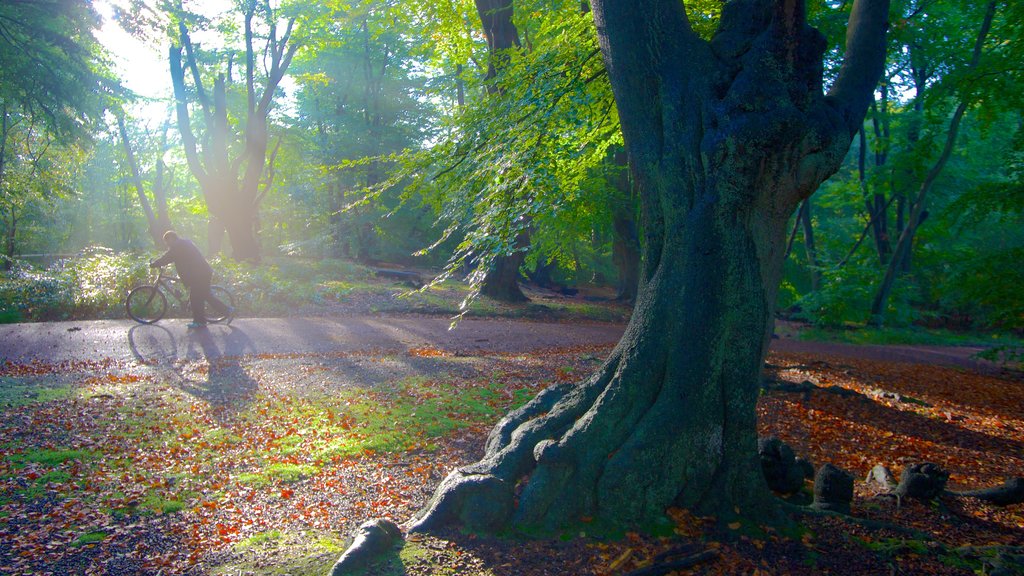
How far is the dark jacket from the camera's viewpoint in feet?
42.1

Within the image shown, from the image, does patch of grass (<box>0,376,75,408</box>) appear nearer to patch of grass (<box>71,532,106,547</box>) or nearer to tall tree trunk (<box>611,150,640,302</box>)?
patch of grass (<box>71,532,106,547</box>)

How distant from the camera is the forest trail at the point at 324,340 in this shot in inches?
437

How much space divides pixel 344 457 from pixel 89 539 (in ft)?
7.69

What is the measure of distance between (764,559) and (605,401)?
1359mm

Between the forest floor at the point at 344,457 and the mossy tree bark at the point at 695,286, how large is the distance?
29cm

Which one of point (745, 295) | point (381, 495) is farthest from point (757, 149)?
point (381, 495)

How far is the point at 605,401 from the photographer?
4.65 m

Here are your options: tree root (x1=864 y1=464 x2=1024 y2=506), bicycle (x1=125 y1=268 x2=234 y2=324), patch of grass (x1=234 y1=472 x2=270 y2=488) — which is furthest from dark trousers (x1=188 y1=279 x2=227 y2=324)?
tree root (x1=864 y1=464 x2=1024 y2=506)

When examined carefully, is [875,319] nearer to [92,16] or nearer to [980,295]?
[980,295]

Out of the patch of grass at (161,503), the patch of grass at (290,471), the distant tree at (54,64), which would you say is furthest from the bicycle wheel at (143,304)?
the patch of grass at (161,503)

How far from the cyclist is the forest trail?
1.63 feet

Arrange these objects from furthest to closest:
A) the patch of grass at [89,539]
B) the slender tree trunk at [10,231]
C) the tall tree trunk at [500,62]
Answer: the slender tree trunk at [10,231]
the tall tree trunk at [500,62]
the patch of grass at [89,539]

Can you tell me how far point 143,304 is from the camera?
1420cm

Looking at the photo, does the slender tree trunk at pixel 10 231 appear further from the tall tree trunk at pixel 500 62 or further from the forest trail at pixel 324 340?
the tall tree trunk at pixel 500 62
